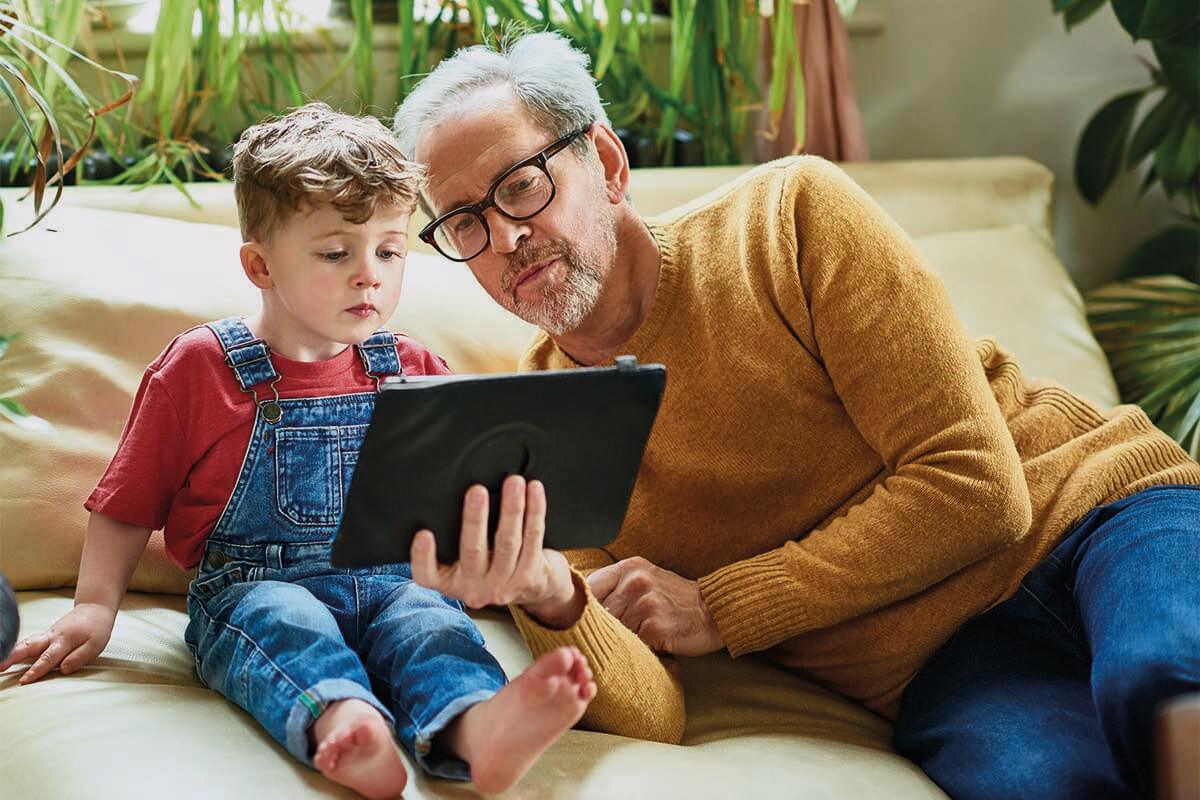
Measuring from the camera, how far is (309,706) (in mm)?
1061

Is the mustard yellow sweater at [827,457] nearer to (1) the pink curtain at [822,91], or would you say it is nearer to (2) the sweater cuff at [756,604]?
(2) the sweater cuff at [756,604]

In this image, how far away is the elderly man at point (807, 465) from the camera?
1.27 m

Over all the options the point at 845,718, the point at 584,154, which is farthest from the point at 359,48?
the point at 845,718

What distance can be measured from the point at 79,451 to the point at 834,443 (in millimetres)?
873

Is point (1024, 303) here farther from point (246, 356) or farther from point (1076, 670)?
point (246, 356)

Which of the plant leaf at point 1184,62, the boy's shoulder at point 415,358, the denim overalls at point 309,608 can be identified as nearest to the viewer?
the denim overalls at point 309,608

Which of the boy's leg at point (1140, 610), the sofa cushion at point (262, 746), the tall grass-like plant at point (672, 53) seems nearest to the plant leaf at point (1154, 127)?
the tall grass-like plant at point (672, 53)

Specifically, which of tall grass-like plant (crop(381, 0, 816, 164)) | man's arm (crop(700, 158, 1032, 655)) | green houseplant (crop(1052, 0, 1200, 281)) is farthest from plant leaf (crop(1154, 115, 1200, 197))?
man's arm (crop(700, 158, 1032, 655))

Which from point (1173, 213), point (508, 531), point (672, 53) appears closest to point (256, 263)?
point (508, 531)

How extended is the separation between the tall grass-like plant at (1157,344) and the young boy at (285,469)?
1.21 metres

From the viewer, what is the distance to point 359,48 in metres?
2.10

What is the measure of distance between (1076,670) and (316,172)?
36.8 inches

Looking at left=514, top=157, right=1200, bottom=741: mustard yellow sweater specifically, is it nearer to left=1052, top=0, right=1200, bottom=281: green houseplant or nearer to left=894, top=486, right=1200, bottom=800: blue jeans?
Answer: left=894, top=486, right=1200, bottom=800: blue jeans

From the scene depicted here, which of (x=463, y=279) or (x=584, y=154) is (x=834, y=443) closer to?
(x=584, y=154)
